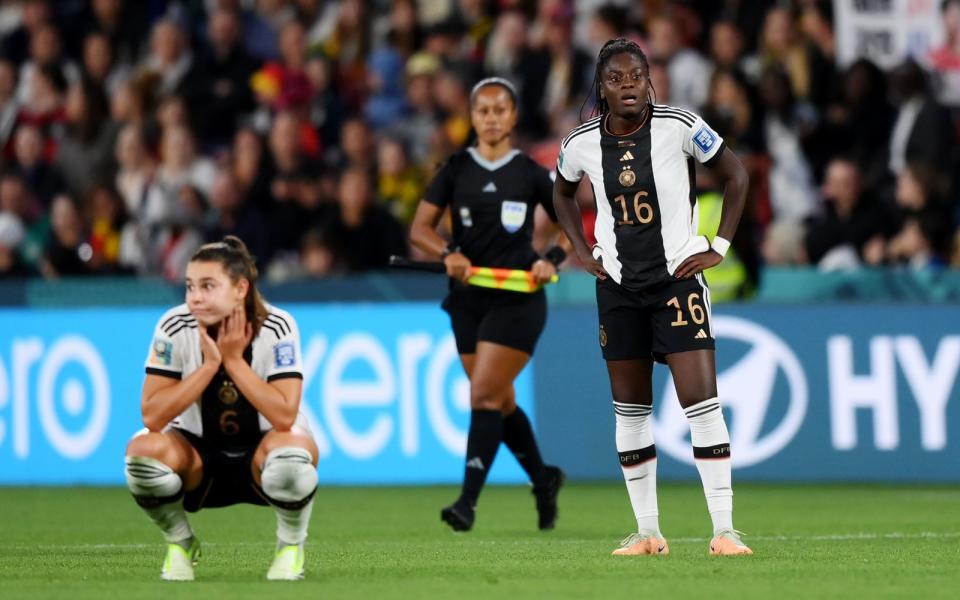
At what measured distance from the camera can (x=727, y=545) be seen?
718 cm

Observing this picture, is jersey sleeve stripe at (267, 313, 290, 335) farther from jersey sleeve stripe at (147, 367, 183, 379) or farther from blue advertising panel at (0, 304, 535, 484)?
blue advertising panel at (0, 304, 535, 484)

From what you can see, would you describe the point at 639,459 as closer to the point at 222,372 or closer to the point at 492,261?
the point at 492,261

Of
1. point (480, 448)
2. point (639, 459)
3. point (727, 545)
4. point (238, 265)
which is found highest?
point (238, 265)

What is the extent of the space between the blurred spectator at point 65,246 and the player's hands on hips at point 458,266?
6268mm

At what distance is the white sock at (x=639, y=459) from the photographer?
296 inches

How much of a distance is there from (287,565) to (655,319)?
196 cm

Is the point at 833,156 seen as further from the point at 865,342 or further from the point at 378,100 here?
the point at 378,100

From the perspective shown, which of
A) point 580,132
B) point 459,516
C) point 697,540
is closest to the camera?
point 580,132

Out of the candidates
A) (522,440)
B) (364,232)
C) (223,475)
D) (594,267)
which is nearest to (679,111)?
(594,267)

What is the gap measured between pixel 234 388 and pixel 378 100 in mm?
9540

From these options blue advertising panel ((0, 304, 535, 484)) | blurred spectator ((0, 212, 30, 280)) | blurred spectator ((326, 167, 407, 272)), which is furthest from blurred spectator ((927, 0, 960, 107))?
blurred spectator ((0, 212, 30, 280))

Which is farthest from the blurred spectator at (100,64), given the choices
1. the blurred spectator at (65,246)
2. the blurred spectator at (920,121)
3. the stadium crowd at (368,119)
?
the blurred spectator at (920,121)

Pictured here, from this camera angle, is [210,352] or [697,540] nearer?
[210,352]

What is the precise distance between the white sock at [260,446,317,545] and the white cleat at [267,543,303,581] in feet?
0.63
